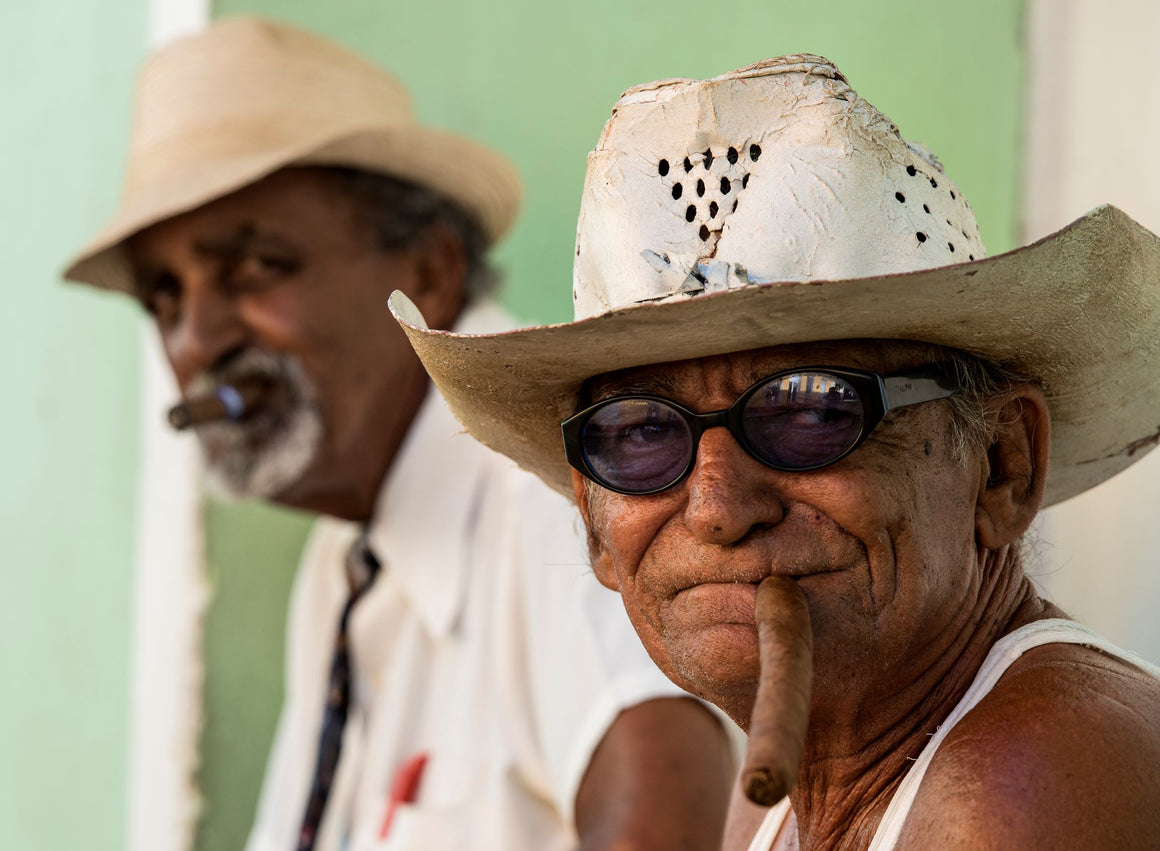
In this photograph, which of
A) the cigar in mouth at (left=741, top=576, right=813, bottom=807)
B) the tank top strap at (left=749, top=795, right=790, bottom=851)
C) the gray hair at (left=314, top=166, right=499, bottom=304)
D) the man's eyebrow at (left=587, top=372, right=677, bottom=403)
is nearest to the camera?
the cigar in mouth at (left=741, top=576, right=813, bottom=807)

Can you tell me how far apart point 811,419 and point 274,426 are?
2.24 metres

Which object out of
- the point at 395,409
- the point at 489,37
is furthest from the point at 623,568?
the point at 489,37

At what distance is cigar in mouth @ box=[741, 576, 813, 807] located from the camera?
1.23 metres

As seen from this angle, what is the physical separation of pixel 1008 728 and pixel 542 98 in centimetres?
282

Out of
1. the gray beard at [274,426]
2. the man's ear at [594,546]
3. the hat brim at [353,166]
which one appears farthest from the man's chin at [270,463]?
the man's ear at [594,546]

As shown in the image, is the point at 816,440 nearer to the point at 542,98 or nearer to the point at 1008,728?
the point at 1008,728

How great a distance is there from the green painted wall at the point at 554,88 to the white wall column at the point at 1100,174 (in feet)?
0.24

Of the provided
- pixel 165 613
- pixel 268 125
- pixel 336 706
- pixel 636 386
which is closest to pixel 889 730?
pixel 636 386

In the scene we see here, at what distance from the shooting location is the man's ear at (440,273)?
12.6ft

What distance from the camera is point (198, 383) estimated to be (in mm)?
3705

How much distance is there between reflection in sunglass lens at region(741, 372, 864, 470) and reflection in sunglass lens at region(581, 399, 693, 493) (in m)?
0.11

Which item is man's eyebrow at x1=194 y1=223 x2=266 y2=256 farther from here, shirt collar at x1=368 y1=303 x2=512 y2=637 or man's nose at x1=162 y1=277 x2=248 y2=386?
shirt collar at x1=368 y1=303 x2=512 y2=637

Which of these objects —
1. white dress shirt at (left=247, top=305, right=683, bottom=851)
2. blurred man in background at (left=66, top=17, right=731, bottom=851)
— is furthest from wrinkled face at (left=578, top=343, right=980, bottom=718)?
blurred man in background at (left=66, top=17, right=731, bottom=851)

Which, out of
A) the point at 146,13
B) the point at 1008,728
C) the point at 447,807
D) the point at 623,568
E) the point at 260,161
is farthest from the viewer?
the point at 146,13
